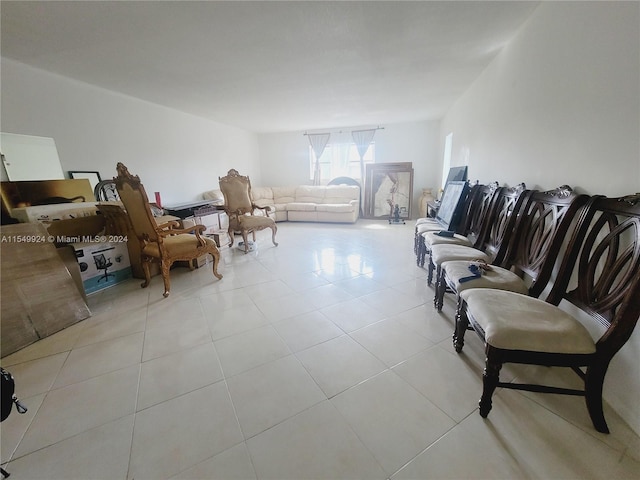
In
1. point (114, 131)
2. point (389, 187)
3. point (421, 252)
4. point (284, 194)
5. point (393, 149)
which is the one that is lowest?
point (421, 252)

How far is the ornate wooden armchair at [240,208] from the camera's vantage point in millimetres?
3988

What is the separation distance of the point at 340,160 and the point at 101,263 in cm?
574

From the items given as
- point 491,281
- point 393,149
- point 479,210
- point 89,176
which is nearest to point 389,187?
point 393,149

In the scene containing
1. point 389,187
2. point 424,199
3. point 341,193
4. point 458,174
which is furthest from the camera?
point 341,193

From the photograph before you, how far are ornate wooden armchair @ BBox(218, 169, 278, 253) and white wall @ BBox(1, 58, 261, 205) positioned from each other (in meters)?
1.19

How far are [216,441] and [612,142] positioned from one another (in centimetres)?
239

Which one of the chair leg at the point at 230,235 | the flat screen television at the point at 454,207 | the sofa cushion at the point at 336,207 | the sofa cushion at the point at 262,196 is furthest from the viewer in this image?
the sofa cushion at the point at 262,196

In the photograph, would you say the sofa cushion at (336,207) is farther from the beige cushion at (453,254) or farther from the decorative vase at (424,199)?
the beige cushion at (453,254)

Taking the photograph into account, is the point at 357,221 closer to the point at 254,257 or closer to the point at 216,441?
the point at 254,257

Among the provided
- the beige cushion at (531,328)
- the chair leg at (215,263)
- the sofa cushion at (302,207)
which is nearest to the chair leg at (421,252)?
the beige cushion at (531,328)

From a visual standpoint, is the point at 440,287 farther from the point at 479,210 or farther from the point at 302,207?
the point at 302,207

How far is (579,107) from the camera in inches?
56.1

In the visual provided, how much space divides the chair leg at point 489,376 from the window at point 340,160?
6.17m

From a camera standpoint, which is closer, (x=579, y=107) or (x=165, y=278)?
(x=579, y=107)
